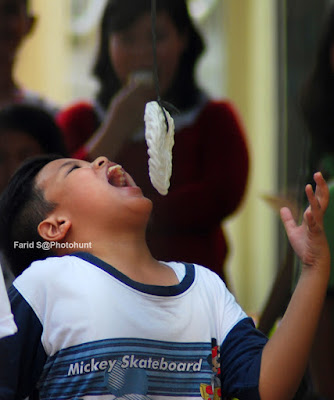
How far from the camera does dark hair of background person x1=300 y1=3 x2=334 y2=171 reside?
6.29 ft

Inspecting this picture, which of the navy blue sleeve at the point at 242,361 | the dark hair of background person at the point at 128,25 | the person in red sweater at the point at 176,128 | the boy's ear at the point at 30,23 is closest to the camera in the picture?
the navy blue sleeve at the point at 242,361

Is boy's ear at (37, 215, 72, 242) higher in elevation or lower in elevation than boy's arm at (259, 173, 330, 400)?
higher

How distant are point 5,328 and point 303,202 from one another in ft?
2.75

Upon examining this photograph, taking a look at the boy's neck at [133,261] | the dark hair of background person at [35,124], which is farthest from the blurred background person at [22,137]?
the boy's neck at [133,261]

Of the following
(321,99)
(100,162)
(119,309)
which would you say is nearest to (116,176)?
(100,162)

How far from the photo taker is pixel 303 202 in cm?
178

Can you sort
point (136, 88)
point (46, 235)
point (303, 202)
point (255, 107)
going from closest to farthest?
point (46, 235)
point (136, 88)
point (303, 202)
point (255, 107)

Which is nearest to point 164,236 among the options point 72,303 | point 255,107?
point 72,303

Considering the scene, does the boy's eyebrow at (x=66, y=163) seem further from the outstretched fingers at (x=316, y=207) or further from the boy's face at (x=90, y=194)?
the outstretched fingers at (x=316, y=207)

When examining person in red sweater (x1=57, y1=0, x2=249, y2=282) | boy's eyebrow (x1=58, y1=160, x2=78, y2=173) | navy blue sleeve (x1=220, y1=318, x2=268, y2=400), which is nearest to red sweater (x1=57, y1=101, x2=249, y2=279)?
person in red sweater (x1=57, y1=0, x2=249, y2=282)

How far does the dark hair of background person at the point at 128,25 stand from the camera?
1.69 metres

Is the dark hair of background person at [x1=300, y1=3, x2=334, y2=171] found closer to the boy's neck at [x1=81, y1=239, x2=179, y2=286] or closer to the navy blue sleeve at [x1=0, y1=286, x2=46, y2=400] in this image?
the boy's neck at [x1=81, y1=239, x2=179, y2=286]

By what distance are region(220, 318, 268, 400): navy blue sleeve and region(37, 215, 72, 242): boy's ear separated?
318 millimetres

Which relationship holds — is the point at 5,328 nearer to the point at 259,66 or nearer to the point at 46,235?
the point at 46,235
